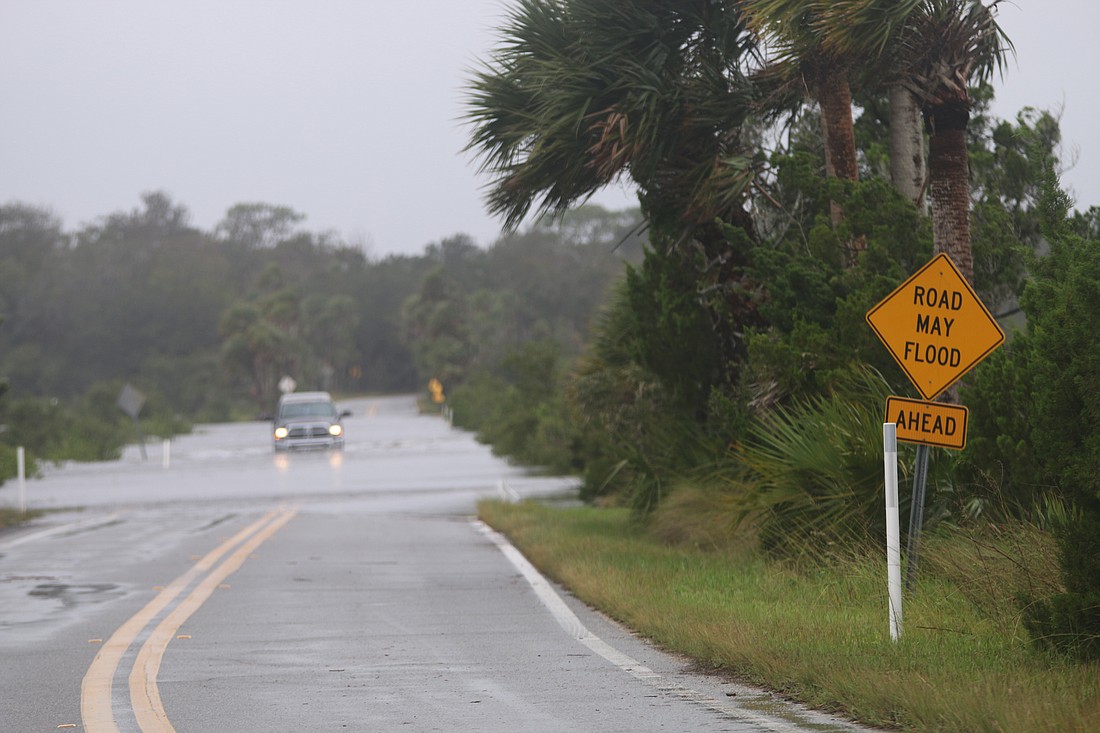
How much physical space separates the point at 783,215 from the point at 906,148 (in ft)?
6.44

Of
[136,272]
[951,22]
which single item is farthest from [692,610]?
[136,272]

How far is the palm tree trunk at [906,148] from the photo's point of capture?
15.1 m

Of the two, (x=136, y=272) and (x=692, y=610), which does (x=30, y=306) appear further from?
(x=692, y=610)

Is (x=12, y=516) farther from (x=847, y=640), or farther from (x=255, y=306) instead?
(x=255, y=306)

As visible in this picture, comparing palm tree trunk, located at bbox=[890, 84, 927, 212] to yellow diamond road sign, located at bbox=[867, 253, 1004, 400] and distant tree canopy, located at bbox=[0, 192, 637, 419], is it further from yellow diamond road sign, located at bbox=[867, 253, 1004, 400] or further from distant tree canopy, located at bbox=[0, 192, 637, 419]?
distant tree canopy, located at bbox=[0, 192, 637, 419]

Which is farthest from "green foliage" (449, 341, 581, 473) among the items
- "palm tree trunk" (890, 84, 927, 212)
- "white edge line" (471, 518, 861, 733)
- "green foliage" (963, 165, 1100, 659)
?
"green foliage" (963, 165, 1100, 659)

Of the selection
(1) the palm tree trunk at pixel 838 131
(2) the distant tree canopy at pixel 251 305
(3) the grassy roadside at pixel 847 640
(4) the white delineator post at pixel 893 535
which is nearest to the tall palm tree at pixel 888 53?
(1) the palm tree trunk at pixel 838 131

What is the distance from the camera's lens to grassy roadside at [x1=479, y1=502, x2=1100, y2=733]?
6504 millimetres

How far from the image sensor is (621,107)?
50.7ft

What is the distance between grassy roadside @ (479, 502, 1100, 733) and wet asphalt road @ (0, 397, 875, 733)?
9.1 inches

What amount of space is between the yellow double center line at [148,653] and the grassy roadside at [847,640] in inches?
122

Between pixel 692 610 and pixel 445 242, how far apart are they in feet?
465

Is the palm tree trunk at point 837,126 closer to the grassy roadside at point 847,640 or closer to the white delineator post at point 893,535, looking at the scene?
the grassy roadside at point 847,640

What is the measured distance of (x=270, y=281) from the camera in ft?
427
